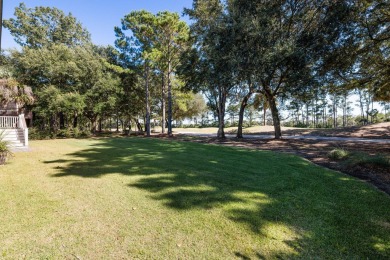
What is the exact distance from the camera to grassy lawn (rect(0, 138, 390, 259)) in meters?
2.81

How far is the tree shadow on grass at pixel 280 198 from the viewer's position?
3090 millimetres

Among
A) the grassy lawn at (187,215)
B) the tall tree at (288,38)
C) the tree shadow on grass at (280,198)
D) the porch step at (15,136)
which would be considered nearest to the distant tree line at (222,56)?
the tall tree at (288,38)

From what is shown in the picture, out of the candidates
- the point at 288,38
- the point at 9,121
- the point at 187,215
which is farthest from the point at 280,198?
the point at 9,121

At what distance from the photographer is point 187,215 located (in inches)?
141

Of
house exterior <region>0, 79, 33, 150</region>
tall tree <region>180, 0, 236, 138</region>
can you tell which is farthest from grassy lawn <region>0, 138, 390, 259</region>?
tall tree <region>180, 0, 236, 138</region>

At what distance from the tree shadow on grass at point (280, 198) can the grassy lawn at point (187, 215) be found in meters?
0.02

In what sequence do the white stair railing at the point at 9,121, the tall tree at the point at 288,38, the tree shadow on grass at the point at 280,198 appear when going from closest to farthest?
the tree shadow on grass at the point at 280,198 < the tall tree at the point at 288,38 < the white stair railing at the point at 9,121

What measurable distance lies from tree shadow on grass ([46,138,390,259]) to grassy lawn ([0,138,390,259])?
20 mm

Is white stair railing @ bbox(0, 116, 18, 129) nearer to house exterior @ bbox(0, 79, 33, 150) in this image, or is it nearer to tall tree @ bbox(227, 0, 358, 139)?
house exterior @ bbox(0, 79, 33, 150)

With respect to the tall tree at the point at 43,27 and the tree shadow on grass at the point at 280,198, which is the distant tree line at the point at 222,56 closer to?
the tall tree at the point at 43,27

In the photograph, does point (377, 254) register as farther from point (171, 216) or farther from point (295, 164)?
point (295, 164)

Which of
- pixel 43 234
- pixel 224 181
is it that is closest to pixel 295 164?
pixel 224 181

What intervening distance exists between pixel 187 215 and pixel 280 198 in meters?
2.14

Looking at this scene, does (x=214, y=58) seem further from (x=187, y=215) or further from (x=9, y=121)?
(x=9, y=121)
